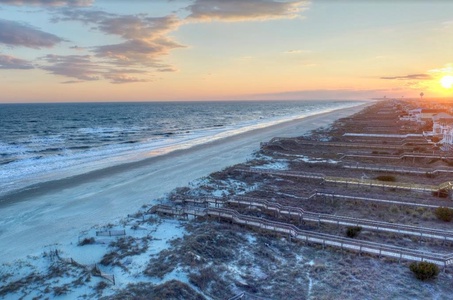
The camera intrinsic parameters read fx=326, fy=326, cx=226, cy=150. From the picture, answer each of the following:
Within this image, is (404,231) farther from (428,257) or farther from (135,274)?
(135,274)

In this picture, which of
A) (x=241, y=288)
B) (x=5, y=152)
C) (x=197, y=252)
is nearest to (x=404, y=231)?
(x=241, y=288)

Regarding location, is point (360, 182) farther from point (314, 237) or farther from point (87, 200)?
point (87, 200)

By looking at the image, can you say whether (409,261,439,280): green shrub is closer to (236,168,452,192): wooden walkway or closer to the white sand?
(236,168,452,192): wooden walkway

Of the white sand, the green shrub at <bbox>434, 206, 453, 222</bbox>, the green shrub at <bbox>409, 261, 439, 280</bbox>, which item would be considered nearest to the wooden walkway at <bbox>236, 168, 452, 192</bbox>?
the green shrub at <bbox>434, 206, 453, 222</bbox>

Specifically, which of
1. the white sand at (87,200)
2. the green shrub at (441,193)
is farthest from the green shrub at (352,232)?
the white sand at (87,200)

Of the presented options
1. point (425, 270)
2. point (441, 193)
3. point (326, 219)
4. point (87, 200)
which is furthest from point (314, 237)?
point (87, 200)

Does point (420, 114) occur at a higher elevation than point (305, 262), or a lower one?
higher
